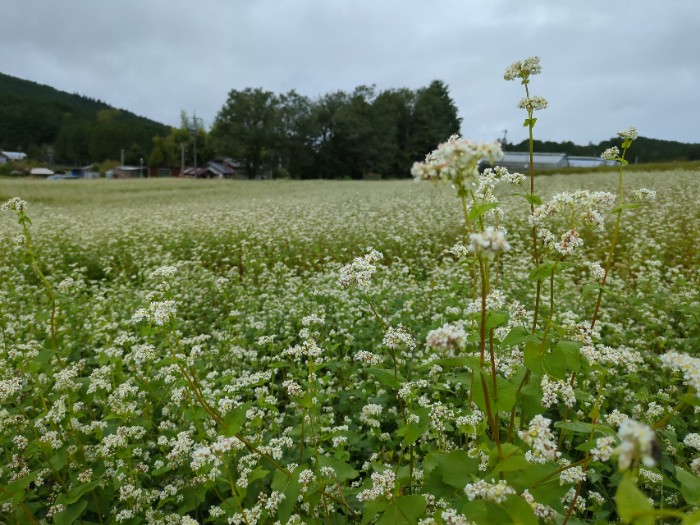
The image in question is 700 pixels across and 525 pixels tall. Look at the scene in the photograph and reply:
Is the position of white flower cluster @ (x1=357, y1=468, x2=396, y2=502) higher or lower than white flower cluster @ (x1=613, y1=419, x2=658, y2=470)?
lower

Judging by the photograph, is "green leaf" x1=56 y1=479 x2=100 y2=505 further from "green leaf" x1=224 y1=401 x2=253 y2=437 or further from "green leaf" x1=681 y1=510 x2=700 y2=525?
"green leaf" x1=681 y1=510 x2=700 y2=525

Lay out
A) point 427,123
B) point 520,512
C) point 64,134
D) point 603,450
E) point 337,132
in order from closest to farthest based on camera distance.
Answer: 1. point 520,512
2. point 603,450
3. point 337,132
4. point 427,123
5. point 64,134

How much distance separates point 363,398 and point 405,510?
218cm

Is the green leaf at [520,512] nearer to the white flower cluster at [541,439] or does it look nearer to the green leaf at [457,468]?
the white flower cluster at [541,439]

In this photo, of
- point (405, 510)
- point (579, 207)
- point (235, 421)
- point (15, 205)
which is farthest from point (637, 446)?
point (15, 205)

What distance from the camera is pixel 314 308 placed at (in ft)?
18.5

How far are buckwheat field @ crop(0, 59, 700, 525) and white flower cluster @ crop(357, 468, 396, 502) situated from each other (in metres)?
0.01

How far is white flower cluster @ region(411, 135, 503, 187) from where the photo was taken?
1576 mm

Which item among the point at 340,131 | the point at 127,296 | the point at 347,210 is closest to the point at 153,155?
the point at 340,131

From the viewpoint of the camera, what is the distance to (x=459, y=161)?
62.2 inches

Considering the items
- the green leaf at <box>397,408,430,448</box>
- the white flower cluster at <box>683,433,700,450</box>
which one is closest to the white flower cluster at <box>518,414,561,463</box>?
the green leaf at <box>397,408,430,448</box>

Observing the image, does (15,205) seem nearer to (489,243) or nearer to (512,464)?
(489,243)

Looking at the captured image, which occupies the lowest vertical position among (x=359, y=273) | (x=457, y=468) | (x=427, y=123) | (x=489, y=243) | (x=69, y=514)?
(x=69, y=514)

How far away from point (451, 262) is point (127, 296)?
5954 mm
